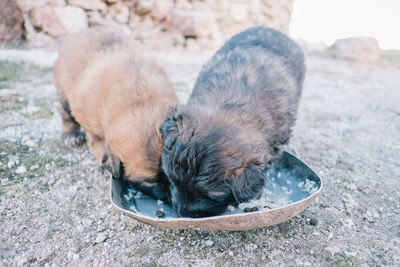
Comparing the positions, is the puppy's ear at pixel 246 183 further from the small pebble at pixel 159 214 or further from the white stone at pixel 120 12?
the white stone at pixel 120 12

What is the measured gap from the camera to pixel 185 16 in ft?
35.2

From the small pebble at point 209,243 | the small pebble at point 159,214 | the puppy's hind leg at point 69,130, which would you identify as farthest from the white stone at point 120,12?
the small pebble at point 209,243

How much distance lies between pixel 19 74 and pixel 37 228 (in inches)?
187

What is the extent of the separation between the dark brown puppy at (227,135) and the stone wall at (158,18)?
734 cm

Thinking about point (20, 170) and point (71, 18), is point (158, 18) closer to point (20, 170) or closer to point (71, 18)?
point (71, 18)

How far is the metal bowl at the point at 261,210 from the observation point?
1862mm

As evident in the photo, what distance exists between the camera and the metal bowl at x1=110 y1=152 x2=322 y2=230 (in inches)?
73.3

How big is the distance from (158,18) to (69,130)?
25.9 feet

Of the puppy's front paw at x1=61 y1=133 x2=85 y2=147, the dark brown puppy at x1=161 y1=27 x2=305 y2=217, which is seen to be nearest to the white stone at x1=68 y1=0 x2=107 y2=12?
the puppy's front paw at x1=61 y1=133 x2=85 y2=147

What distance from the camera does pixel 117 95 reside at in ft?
9.25

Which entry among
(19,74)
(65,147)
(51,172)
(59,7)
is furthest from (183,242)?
(59,7)

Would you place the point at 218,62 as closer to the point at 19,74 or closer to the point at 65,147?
the point at 65,147

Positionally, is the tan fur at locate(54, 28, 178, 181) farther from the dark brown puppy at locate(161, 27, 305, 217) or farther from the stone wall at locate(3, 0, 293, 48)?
the stone wall at locate(3, 0, 293, 48)

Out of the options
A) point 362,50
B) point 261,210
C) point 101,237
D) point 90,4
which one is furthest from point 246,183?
point 362,50
